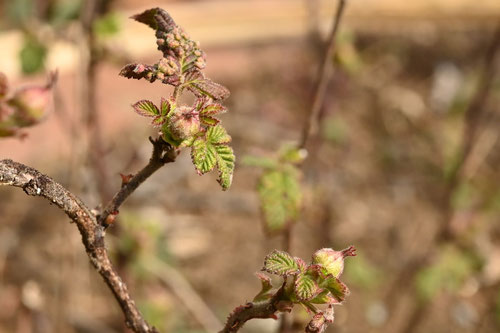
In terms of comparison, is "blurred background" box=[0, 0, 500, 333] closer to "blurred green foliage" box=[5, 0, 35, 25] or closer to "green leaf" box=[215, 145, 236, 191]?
"blurred green foliage" box=[5, 0, 35, 25]

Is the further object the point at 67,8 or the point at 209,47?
the point at 209,47

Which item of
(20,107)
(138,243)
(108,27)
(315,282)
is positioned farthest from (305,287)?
(138,243)

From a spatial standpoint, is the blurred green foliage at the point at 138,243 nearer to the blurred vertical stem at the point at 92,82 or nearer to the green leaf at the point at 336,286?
the blurred vertical stem at the point at 92,82

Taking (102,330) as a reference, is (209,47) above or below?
above

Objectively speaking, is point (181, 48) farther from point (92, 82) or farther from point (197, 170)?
point (92, 82)

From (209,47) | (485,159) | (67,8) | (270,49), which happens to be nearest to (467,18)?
(485,159)

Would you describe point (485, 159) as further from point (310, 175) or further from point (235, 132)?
point (235, 132)

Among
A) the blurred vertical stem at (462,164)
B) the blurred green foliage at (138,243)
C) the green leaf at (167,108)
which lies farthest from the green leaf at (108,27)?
the blurred vertical stem at (462,164)
